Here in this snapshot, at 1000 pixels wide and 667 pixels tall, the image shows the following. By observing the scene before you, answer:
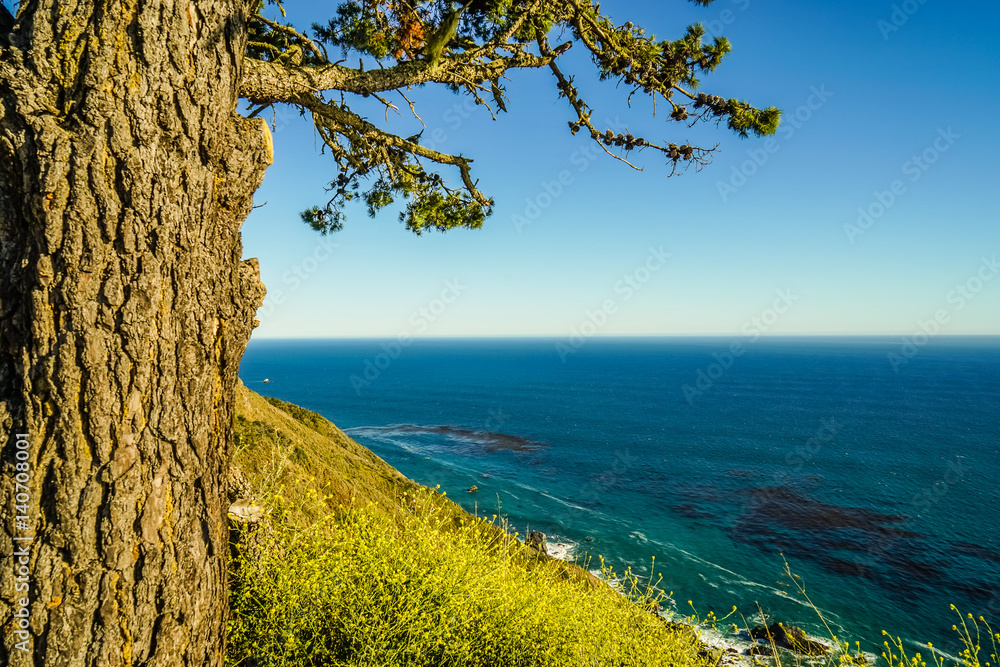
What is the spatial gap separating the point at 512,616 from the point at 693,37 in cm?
697

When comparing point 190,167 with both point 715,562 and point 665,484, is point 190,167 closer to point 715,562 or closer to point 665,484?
point 715,562

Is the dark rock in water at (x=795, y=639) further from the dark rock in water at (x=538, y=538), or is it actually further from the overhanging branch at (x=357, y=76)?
the overhanging branch at (x=357, y=76)

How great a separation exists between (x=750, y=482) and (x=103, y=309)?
44353 mm

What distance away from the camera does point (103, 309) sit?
9.55 feet

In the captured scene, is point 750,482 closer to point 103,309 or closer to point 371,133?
point 371,133

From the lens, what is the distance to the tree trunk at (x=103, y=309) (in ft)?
9.30

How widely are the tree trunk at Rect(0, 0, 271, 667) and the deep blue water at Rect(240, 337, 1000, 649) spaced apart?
663 inches

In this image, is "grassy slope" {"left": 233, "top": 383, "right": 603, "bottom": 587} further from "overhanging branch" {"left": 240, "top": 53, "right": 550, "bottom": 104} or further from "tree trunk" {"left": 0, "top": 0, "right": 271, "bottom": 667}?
"overhanging branch" {"left": 240, "top": 53, "right": 550, "bottom": 104}

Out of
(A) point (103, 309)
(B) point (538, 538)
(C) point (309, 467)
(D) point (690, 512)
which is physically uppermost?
(A) point (103, 309)

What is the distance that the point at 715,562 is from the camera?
24.6 meters

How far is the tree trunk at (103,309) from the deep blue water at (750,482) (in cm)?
1683

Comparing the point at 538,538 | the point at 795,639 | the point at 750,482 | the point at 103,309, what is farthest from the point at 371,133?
the point at 750,482

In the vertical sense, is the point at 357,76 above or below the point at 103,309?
above

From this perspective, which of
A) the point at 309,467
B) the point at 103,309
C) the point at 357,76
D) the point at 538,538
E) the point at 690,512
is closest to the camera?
the point at 103,309
